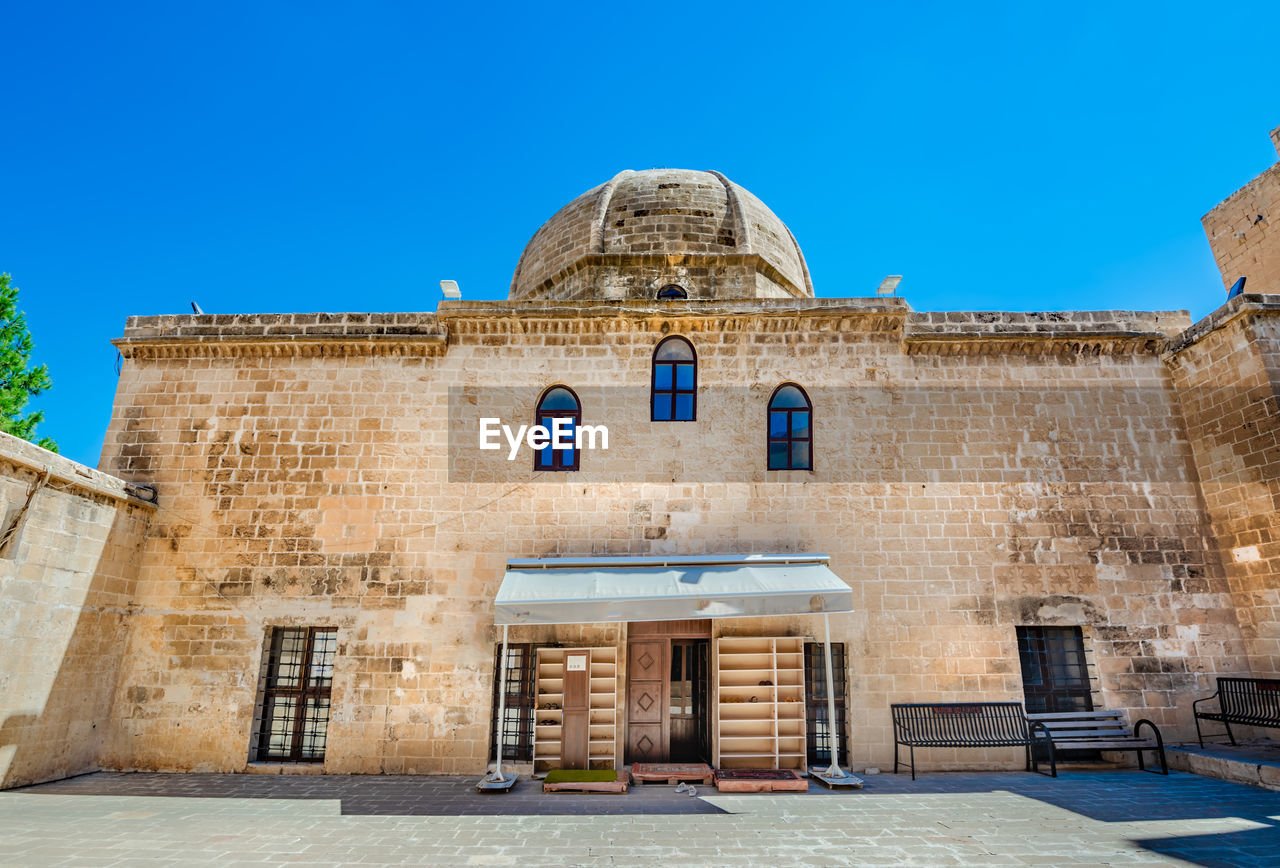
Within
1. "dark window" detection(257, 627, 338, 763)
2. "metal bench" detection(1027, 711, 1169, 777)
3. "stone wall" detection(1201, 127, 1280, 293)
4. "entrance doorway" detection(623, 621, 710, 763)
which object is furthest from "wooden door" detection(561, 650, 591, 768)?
"stone wall" detection(1201, 127, 1280, 293)

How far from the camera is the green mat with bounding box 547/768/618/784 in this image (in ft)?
24.0

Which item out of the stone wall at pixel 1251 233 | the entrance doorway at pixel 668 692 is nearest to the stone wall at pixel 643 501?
the entrance doorway at pixel 668 692

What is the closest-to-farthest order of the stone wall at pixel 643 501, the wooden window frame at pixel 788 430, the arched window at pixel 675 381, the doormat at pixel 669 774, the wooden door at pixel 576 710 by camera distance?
the doormat at pixel 669 774
the wooden door at pixel 576 710
the stone wall at pixel 643 501
the wooden window frame at pixel 788 430
the arched window at pixel 675 381

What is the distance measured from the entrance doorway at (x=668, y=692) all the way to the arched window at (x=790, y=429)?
261cm

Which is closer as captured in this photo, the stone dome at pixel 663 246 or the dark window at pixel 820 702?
the dark window at pixel 820 702

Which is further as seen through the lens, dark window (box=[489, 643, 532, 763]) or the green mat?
dark window (box=[489, 643, 532, 763])

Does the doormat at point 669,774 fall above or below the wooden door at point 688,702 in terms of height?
below

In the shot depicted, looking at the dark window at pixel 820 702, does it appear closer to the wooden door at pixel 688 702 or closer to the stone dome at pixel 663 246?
the wooden door at pixel 688 702

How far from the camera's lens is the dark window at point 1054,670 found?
28.7ft

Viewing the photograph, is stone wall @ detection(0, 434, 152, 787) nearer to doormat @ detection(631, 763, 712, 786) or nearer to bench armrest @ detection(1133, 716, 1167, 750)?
doormat @ detection(631, 763, 712, 786)

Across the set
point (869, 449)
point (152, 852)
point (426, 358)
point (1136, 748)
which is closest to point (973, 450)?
point (869, 449)

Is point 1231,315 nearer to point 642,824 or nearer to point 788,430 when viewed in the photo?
point 788,430

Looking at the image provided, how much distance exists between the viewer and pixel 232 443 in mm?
9469

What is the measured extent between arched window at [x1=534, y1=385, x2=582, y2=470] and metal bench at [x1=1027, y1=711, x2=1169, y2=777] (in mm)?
6841
